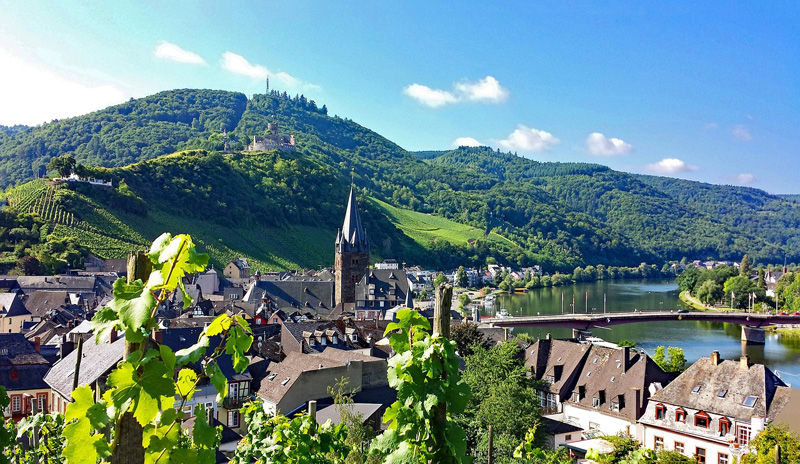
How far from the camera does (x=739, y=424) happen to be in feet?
73.7

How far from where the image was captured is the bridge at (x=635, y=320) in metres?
65.2

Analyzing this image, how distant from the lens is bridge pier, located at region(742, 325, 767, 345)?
207 ft

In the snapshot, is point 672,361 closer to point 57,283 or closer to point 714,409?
point 714,409

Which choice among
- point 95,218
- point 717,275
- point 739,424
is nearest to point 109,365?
point 739,424

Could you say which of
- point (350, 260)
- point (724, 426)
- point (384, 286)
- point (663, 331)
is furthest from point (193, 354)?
point (663, 331)

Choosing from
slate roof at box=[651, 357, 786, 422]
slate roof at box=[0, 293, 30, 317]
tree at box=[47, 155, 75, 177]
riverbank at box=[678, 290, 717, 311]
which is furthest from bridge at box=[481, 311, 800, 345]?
tree at box=[47, 155, 75, 177]

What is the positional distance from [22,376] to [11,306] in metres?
23.5

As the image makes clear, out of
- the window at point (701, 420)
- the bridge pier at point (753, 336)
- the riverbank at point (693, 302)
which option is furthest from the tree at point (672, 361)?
the riverbank at point (693, 302)

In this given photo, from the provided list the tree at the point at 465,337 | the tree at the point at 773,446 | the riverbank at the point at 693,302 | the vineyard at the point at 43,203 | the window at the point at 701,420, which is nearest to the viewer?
the tree at the point at 773,446

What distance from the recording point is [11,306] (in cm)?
4625

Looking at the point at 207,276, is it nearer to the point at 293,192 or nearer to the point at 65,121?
the point at 293,192

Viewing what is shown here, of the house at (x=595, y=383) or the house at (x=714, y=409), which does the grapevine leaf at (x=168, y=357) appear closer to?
the house at (x=714, y=409)

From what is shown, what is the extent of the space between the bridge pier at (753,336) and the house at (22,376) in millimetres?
60311

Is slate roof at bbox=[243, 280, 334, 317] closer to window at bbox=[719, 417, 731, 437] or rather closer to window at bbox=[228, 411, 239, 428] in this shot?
window at bbox=[228, 411, 239, 428]
